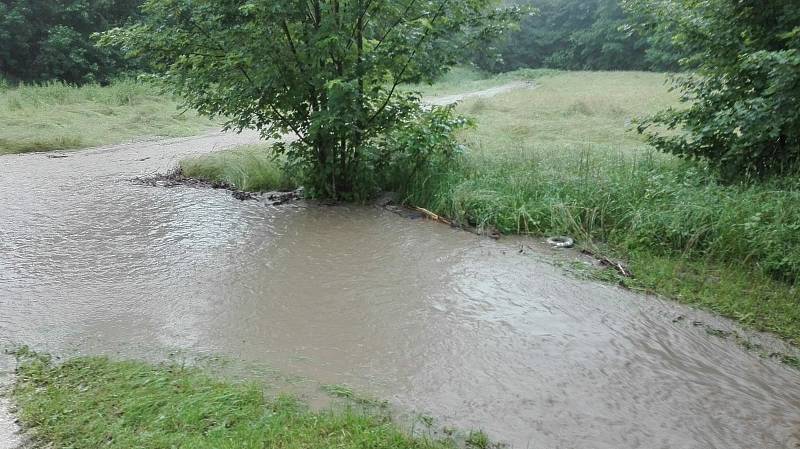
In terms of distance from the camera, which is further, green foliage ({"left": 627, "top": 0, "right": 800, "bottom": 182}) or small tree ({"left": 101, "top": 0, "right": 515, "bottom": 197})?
small tree ({"left": 101, "top": 0, "right": 515, "bottom": 197})

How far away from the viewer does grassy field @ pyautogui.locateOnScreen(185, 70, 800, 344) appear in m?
5.51

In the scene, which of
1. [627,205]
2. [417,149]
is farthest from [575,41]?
[627,205]

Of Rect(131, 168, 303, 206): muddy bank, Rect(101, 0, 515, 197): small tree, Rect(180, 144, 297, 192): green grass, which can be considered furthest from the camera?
Rect(180, 144, 297, 192): green grass

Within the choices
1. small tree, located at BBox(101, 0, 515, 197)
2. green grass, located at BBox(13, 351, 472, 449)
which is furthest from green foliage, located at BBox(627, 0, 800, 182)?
green grass, located at BBox(13, 351, 472, 449)

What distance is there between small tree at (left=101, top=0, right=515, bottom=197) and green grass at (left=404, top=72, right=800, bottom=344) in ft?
4.78

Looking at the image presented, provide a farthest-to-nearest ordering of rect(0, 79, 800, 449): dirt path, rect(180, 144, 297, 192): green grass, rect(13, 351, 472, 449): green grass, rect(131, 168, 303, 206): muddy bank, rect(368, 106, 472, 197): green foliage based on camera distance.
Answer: rect(180, 144, 297, 192): green grass < rect(131, 168, 303, 206): muddy bank < rect(368, 106, 472, 197): green foliage < rect(0, 79, 800, 449): dirt path < rect(13, 351, 472, 449): green grass

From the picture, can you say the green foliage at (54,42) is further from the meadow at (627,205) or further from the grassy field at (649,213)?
the grassy field at (649,213)

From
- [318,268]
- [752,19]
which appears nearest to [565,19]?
[752,19]

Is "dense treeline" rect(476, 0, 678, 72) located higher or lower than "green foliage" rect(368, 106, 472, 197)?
higher

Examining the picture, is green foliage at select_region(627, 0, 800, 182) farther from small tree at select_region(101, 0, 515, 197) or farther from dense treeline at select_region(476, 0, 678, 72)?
dense treeline at select_region(476, 0, 678, 72)

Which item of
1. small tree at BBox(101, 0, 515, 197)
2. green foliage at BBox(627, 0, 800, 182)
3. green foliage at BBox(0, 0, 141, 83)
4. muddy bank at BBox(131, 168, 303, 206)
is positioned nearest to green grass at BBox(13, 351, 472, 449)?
small tree at BBox(101, 0, 515, 197)

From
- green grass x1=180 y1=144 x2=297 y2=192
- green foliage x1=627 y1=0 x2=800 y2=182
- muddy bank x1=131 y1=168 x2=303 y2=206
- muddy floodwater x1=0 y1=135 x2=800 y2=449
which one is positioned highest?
green foliage x1=627 y1=0 x2=800 y2=182

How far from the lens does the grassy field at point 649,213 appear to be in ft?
18.1

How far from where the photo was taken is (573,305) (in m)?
5.33
